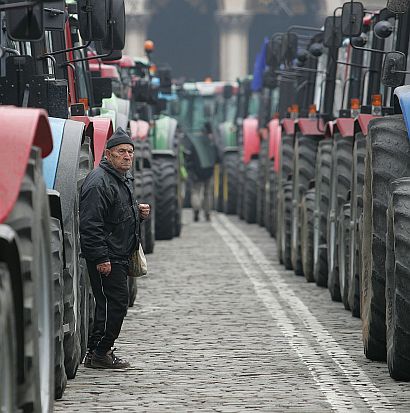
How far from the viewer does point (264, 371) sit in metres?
11.3

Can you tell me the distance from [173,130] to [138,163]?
5850 mm

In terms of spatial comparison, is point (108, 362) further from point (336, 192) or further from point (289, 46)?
point (289, 46)

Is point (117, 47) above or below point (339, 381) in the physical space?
above

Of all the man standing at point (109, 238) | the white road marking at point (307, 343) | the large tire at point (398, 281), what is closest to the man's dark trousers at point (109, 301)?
the man standing at point (109, 238)

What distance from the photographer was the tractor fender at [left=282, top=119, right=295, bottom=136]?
2142cm

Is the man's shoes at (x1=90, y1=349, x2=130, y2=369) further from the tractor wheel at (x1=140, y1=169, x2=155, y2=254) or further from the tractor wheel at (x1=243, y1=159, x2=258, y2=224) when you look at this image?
the tractor wheel at (x1=243, y1=159, x2=258, y2=224)

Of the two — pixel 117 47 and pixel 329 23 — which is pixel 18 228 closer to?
pixel 117 47

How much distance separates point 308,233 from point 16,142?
10.4m

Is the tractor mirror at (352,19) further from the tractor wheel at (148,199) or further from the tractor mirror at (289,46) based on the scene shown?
the tractor wheel at (148,199)

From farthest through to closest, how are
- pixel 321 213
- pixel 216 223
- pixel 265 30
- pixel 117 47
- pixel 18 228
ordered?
pixel 265 30, pixel 216 223, pixel 321 213, pixel 117 47, pixel 18 228

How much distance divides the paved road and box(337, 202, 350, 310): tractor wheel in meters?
0.19

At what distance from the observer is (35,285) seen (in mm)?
7750

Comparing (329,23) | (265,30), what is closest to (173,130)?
(329,23)

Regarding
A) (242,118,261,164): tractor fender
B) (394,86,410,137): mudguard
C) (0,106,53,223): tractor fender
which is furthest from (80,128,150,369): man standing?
(242,118,261,164): tractor fender
